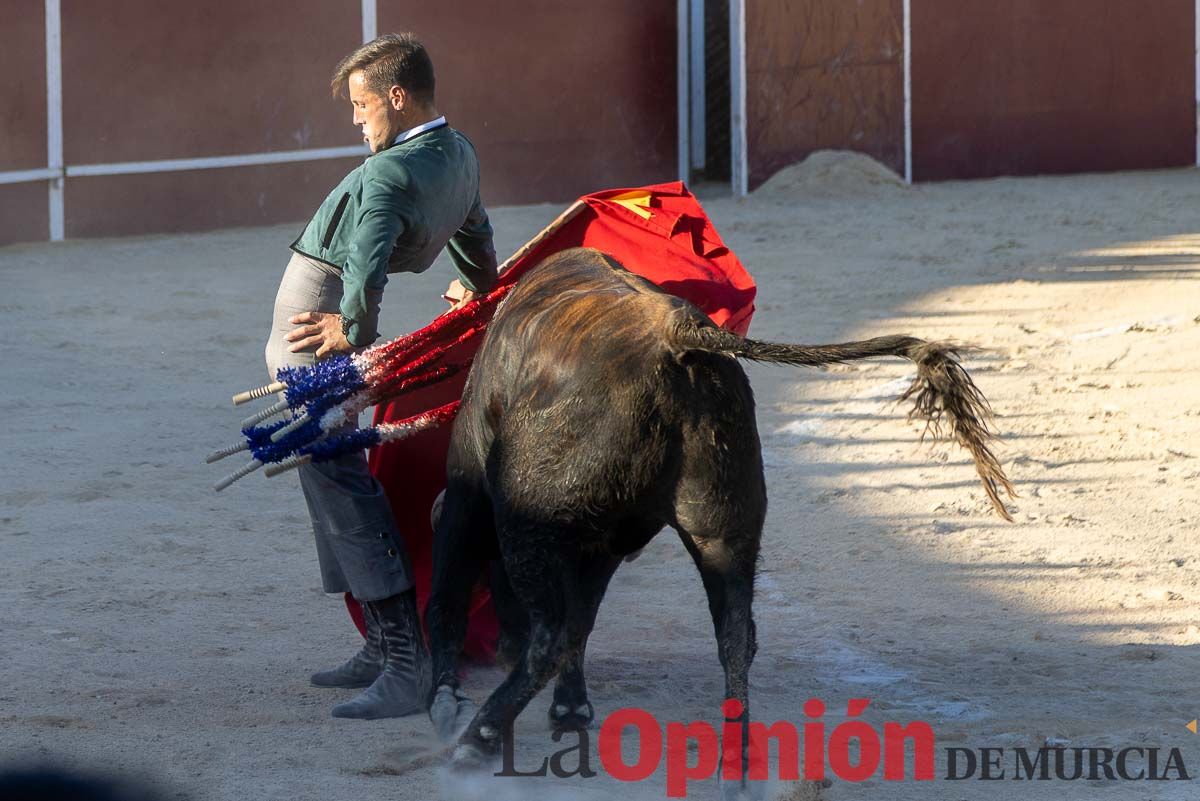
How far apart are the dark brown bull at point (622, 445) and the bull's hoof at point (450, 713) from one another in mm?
191

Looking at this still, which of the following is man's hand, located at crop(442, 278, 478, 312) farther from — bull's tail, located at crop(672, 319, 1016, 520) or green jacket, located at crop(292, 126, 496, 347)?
bull's tail, located at crop(672, 319, 1016, 520)

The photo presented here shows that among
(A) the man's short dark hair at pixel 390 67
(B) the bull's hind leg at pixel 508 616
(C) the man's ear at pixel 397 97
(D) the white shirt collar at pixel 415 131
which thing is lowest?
(B) the bull's hind leg at pixel 508 616

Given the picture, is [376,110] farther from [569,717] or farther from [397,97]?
[569,717]

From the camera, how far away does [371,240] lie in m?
2.93

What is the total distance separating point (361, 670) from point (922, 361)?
1401mm

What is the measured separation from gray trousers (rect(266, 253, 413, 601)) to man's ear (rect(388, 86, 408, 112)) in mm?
333

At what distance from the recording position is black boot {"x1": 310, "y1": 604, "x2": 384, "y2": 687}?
3.30 metres

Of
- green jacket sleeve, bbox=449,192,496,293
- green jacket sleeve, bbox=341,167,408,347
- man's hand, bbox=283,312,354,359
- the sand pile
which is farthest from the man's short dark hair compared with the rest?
the sand pile

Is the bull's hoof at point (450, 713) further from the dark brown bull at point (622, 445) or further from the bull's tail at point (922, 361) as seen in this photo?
the bull's tail at point (922, 361)

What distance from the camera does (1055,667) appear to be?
132 inches

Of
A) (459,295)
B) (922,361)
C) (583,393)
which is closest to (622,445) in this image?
(583,393)

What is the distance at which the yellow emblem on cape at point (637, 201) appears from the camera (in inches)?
132

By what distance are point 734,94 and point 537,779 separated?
25.8 ft

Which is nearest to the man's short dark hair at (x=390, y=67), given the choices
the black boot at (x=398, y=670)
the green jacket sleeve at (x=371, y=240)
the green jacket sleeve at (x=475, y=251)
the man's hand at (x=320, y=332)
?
the green jacket sleeve at (x=371, y=240)
